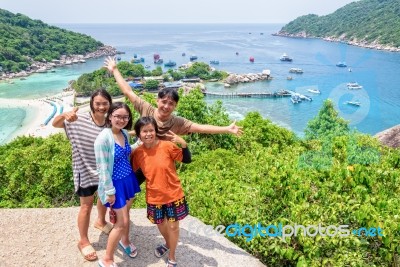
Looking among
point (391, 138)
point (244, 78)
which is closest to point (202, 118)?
point (391, 138)

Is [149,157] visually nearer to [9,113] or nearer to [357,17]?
[9,113]

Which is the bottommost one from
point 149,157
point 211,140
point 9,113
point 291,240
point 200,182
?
point 9,113

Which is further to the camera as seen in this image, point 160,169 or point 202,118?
point 202,118

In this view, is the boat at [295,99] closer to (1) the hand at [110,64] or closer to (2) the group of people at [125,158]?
(1) the hand at [110,64]

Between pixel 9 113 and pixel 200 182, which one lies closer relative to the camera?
pixel 200 182

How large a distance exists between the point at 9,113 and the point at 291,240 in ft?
159

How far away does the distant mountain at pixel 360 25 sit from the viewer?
336 ft

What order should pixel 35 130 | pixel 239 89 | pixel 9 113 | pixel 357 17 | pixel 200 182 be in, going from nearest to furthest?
1. pixel 200 182
2. pixel 35 130
3. pixel 9 113
4. pixel 239 89
5. pixel 357 17

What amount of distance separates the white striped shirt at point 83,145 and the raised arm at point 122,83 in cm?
63

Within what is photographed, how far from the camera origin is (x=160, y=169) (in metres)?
3.68

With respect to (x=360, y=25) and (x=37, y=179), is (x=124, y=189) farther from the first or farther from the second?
(x=360, y=25)

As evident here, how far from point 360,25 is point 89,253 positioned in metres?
136

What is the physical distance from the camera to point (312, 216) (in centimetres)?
437

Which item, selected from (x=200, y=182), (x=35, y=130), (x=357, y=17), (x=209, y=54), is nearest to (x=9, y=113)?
(x=35, y=130)
